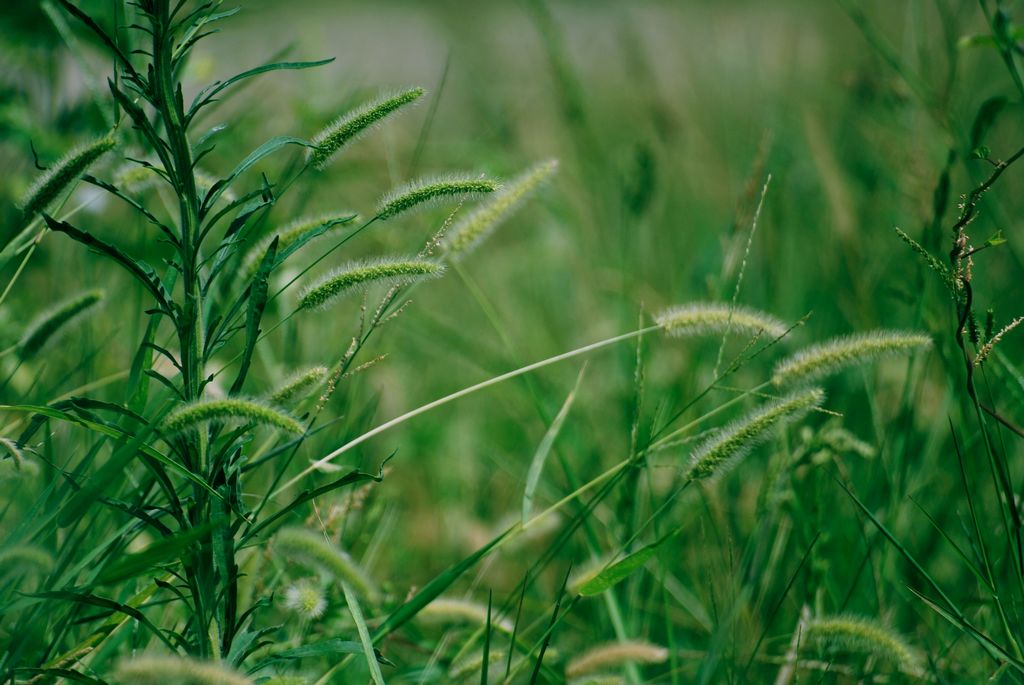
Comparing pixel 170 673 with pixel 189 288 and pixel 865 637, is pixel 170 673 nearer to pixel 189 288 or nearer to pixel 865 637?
pixel 189 288

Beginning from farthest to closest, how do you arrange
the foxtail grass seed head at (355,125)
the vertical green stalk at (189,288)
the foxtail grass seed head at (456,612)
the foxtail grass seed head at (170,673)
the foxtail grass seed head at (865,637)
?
the foxtail grass seed head at (456,612) → the foxtail grass seed head at (865,637) → the foxtail grass seed head at (355,125) → the vertical green stalk at (189,288) → the foxtail grass seed head at (170,673)

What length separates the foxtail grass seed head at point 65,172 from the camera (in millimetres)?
1222

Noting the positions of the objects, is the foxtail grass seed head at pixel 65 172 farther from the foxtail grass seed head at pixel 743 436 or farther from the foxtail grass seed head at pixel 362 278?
the foxtail grass seed head at pixel 743 436

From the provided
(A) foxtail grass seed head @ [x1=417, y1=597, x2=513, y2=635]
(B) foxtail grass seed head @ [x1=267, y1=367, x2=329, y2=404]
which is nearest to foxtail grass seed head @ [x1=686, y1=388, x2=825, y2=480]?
(A) foxtail grass seed head @ [x1=417, y1=597, x2=513, y2=635]

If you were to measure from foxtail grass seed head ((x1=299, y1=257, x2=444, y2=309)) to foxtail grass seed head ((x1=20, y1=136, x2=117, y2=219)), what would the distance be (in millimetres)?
338

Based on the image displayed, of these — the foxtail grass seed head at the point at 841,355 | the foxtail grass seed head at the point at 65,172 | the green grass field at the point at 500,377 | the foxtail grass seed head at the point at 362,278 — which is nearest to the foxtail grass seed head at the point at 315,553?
the green grass field at the point at 500,377

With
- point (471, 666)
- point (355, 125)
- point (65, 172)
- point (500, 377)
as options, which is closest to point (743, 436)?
point (500, 377)

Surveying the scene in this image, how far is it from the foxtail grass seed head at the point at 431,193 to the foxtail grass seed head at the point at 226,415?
321 millimetres

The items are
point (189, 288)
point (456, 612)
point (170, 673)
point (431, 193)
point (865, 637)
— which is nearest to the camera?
Result: point (170, 673)

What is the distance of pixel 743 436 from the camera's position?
4.17 ft

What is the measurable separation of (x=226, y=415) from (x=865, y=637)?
93cm

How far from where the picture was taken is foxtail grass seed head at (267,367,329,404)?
123 centimetres

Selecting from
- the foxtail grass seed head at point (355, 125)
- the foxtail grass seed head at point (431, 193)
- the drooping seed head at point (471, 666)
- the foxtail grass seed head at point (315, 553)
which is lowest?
the drooping seed head at point (471, 666)

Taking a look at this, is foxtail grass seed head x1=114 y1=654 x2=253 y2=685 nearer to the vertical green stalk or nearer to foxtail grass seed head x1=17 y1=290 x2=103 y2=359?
the vertical green stalk
